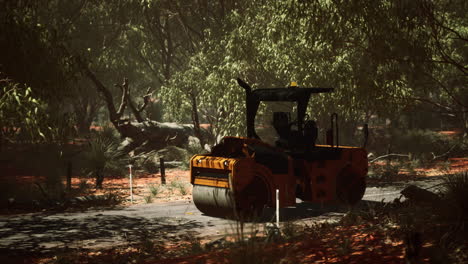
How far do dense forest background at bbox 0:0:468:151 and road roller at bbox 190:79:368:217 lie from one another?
80.1 inches

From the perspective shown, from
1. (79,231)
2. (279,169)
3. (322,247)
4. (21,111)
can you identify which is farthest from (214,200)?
(21,111)

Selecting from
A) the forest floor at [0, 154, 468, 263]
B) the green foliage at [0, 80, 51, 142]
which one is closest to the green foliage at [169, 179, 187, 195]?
the green foliage at [0, 80, 51, 142]

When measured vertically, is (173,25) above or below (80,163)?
above

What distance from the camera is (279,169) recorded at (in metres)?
10.7

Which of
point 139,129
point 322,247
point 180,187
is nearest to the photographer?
point 322,247

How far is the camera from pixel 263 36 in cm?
2080

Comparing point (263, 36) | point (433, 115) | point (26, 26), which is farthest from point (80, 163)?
point (433, 115)

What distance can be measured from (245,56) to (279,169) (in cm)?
1102

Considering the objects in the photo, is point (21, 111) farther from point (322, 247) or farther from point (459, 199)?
point (459, 199)

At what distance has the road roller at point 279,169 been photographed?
1051cm

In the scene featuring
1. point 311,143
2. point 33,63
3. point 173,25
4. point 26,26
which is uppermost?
point 173,25

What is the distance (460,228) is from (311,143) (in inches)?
190

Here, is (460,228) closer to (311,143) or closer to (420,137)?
(311,143)

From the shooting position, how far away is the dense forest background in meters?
12.6
